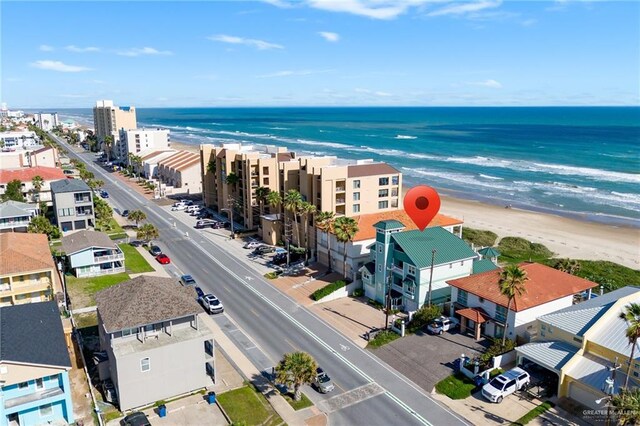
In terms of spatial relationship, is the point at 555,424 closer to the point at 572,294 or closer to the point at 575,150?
the point at 572,294

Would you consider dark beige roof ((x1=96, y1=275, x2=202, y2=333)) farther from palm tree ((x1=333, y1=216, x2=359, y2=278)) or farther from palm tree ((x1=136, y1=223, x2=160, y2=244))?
palm tree ((x1=136, y1=223, x2=160, y2=244))

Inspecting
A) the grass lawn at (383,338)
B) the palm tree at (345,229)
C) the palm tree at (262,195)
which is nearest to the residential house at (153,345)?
the grass lawn at (383,338)

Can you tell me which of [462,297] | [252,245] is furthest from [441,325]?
[252,245]

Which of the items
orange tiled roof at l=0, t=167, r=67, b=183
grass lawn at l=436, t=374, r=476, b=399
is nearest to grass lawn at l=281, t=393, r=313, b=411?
grass lawn at l=436, t=374, r=476, b=399

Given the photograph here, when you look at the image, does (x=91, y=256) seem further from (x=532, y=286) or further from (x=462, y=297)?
(x=532, y=286)

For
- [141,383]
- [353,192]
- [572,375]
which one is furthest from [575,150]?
[141,383]

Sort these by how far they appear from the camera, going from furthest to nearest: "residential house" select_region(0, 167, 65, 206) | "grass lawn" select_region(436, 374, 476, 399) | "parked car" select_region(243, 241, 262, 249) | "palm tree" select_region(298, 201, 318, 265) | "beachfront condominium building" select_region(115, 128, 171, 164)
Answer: "beachfront condominium building" select_region(115, 128, 171, 164) < "residential house" select_region(0, 167, 65, 206) < "parked car" select_region(243, 241, 262, 249) < "palm tree" select_region(298, 201, 318, 265) < "grass lawn" select_region(436, 374, 476, 399)

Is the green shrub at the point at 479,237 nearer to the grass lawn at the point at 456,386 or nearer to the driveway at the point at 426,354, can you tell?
the driveway at the point at 426,354
